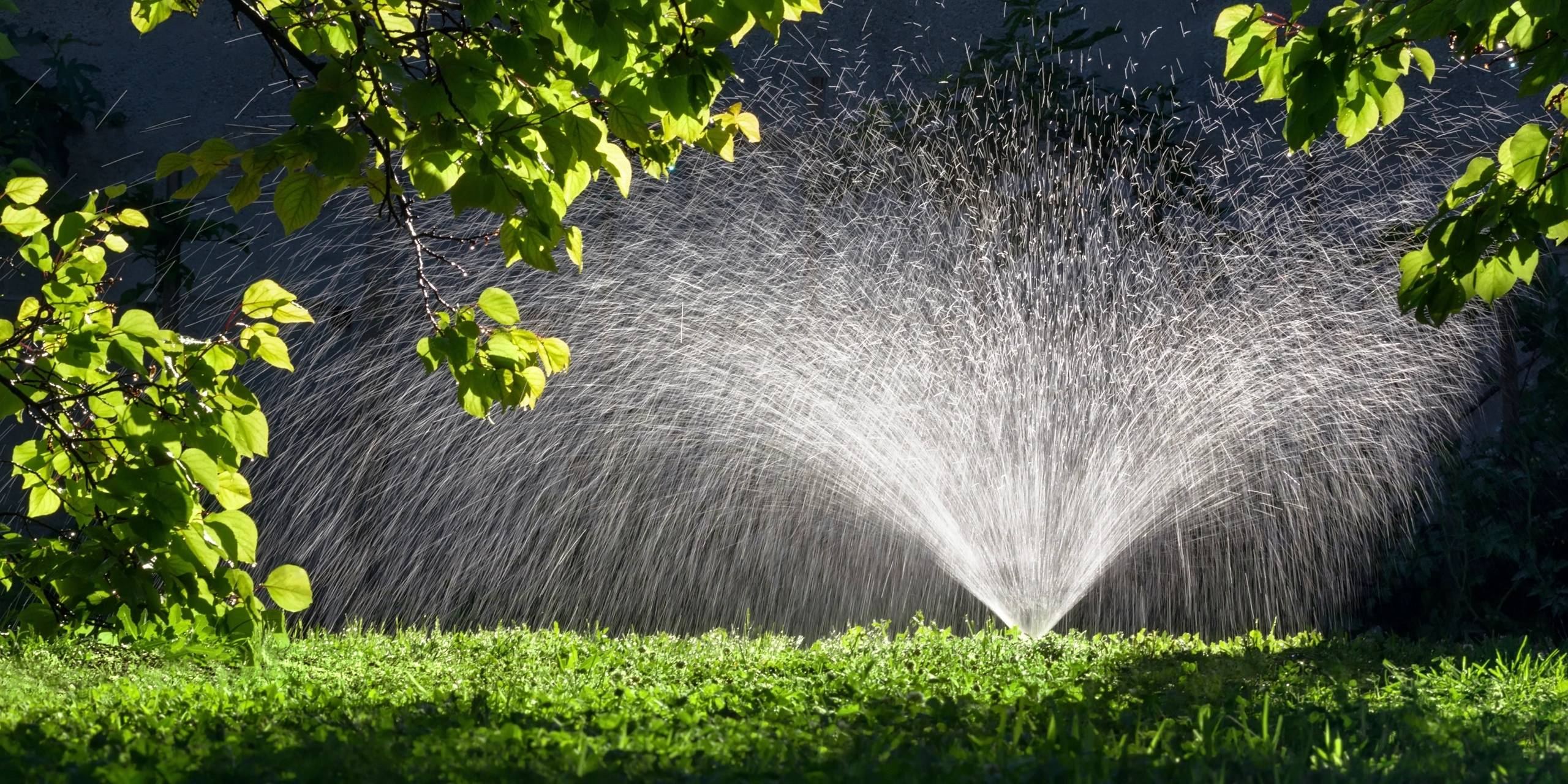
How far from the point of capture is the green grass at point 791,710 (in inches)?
108

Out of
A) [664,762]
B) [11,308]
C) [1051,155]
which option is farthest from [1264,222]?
[11,308]

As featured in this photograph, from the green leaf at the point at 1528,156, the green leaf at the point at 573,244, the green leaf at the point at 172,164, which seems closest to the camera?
the green leaf at the point at 172,164

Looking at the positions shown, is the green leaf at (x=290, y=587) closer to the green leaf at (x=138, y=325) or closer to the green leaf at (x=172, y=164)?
the green leaf at (x=138, y=325)

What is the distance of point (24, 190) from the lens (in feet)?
13.6

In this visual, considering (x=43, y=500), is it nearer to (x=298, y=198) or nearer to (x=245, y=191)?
(x=245, y=191)

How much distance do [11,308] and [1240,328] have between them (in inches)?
286

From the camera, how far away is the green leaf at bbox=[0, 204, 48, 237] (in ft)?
13.6

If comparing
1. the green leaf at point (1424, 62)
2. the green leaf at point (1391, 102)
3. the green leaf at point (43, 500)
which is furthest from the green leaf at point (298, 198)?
the green leaf at point (1424, 62)

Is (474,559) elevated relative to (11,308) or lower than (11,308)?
lower

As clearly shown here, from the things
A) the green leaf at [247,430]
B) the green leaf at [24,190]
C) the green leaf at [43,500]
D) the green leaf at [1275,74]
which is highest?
the green leaf at [1275,74]

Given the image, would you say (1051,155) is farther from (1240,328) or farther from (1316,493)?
(1316,493)

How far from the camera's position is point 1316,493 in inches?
311

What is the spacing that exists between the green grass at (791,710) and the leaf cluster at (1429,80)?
4.32ft

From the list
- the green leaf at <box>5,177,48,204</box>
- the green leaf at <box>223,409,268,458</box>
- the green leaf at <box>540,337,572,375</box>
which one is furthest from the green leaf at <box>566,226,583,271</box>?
the green leaf at <box>5,177,48,204</box>
